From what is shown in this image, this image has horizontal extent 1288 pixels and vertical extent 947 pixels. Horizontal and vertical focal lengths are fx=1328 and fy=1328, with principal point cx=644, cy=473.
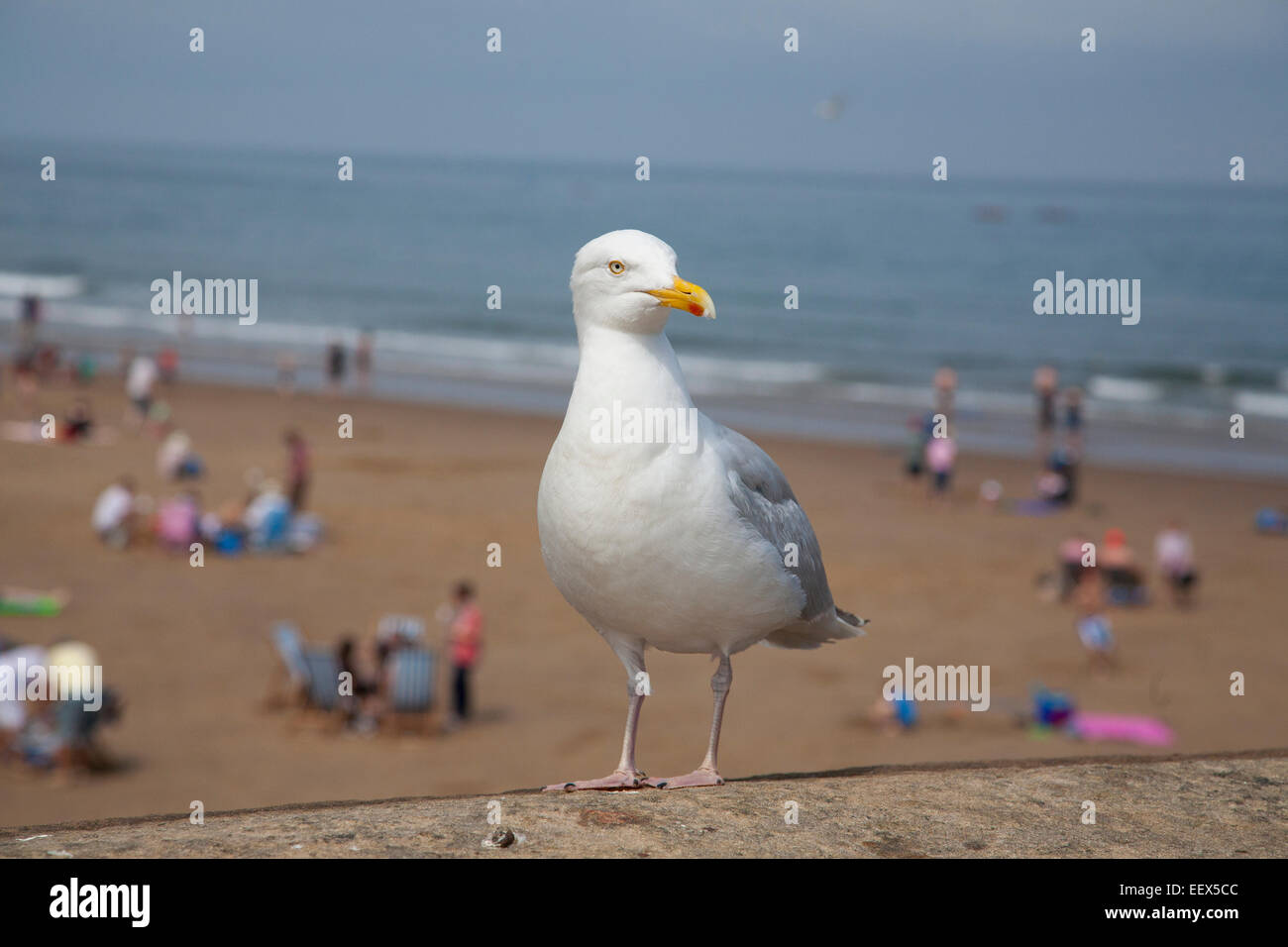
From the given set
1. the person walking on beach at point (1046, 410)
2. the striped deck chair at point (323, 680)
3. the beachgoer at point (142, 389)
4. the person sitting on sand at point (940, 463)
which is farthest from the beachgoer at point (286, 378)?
the striped deck chair at point (323, 680)

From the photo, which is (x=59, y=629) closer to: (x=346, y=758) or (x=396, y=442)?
(x=346, y=758)

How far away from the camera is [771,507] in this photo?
493cm

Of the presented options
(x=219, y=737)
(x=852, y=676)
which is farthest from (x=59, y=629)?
(x=852, y=676)

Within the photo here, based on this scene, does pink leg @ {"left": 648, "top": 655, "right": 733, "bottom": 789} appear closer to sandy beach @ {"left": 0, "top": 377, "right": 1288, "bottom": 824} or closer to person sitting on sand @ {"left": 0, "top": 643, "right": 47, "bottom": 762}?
sandy beach @ {"left": 0, "top": 377, "right": 1288, "bottom": 824}

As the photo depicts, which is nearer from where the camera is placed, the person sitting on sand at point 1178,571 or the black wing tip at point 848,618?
the black wing tip at point 848,618

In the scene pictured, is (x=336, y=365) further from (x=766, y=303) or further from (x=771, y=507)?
(x=771, y=507)

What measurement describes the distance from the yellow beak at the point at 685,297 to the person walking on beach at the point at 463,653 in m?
10.3

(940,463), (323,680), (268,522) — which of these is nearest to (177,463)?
(268,522)

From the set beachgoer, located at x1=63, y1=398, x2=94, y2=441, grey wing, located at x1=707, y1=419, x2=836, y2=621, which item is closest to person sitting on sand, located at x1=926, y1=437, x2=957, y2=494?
beachgoer, located at x1=63, y1=398, x2=94, y2=441

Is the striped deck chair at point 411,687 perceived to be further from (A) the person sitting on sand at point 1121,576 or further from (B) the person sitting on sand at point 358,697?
(A) the person sitting on sand at point 1121,576

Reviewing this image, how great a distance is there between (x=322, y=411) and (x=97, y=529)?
13.2 meters

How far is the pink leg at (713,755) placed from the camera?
4895mm

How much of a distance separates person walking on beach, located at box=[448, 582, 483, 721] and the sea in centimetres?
483

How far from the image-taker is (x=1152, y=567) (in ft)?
68.8
